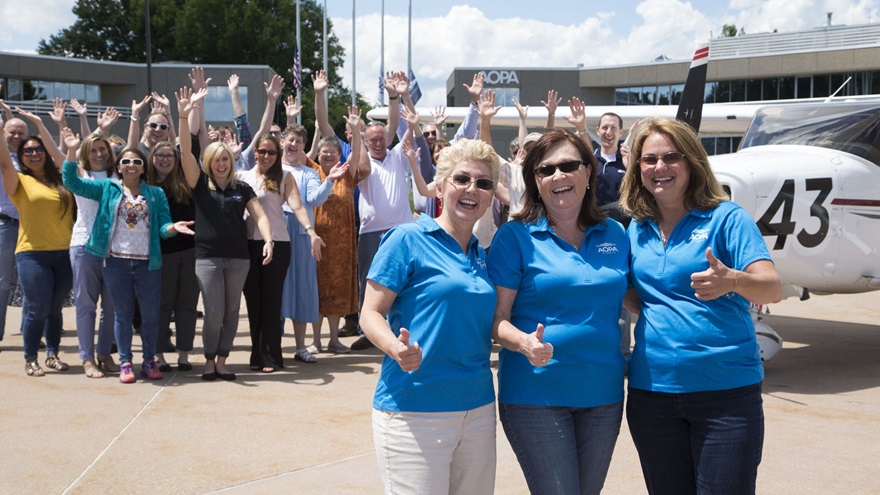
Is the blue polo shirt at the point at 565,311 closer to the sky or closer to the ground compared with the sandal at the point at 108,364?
closer to the sky

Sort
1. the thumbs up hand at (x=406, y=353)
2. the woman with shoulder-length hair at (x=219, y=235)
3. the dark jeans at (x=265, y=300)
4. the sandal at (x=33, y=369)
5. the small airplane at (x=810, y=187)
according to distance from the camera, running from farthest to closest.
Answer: the dark jeans at (x=265, y=300) → the small airplane at (x=810, y=187) → the sandal at (x=33, y=369) → the woman with shoulder-length hair at (x=219, y=235) → the thumbs up hand at (x=406, y=353)

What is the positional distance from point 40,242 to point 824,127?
7120mm

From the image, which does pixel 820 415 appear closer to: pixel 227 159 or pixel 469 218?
pixel 469 218

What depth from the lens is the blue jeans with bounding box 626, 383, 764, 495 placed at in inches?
96.8

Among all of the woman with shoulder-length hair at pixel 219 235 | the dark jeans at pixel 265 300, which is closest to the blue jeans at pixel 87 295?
the woman with shoulder-length hair at pixel 219 235

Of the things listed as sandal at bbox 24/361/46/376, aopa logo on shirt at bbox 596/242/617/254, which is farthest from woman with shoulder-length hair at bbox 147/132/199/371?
aopa logo on shirt at bbox 596/242/617/254

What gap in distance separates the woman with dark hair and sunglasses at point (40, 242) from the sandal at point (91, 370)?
12.4 inches

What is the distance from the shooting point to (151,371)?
239 inches

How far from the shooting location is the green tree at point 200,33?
161ft

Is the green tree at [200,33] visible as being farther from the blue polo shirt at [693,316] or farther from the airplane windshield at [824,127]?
the blue polo shirt at [693,316]

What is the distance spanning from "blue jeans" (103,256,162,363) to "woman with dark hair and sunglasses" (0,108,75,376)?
2.40 feet

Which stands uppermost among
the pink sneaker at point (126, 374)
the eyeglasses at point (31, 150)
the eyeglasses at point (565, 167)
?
the eyeglasses at point (31, 150)

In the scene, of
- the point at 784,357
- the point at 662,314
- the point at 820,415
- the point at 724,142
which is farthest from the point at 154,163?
the point at 724,142

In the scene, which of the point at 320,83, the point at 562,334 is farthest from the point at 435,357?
the point at 320,83
